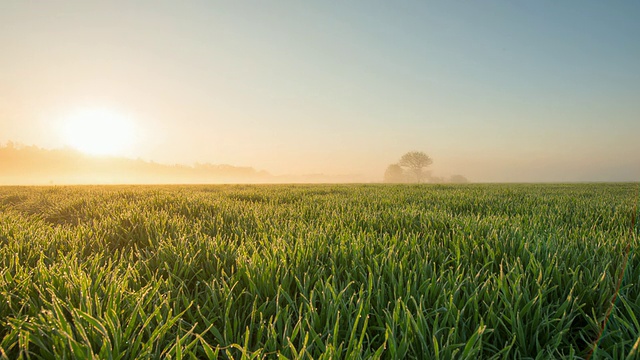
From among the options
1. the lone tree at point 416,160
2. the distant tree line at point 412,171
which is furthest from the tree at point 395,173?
the lone tree at point 416,160

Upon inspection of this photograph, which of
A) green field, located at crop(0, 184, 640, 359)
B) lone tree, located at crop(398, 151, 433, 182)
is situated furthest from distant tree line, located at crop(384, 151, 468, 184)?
green field, located at crop(0, 184, 640, 359)

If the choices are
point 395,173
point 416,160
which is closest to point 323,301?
point 416,160

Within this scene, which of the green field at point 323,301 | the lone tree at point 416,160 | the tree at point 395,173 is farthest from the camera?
the tree at point 395,173

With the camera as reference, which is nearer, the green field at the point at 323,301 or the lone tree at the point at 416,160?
the green field at the point at 323,301

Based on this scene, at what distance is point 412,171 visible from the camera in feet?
372

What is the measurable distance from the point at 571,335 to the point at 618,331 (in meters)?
0.23

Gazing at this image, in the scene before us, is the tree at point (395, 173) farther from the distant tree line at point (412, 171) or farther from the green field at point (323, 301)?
the green field at point (323, 301)

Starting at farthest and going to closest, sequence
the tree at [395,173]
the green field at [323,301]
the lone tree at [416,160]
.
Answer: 1. the tree at [395,173]
2. the lone tree at [416,160]
3. the green field at [323,301]

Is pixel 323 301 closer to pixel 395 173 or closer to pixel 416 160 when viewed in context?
pixel 416 160

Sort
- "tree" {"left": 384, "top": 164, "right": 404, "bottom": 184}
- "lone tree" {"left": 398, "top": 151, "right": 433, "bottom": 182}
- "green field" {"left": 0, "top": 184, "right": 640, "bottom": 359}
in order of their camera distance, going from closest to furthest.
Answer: "green field" {"left": 0, "top": 184, "right": 640, "bottom": 359} < "lone tree" {"left": 398, "top": 151, "right": 433, "bottom": 182} < "tree" {"left": 384, "top": 164, "right": 404, "bottom": 184}

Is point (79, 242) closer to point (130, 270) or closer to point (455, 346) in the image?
point (130, 270)

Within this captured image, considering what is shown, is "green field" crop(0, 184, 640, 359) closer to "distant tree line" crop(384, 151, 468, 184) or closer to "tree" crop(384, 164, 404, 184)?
"distant tree line" crop(384, 151, 468, 184)

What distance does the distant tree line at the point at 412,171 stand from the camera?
99.0 m

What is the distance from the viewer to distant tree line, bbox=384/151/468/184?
9901 centimetres
